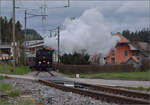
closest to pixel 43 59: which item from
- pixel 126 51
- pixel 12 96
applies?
pixel 126 51

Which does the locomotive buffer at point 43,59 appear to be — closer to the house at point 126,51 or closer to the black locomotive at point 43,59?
the black locomotive at point 43,59

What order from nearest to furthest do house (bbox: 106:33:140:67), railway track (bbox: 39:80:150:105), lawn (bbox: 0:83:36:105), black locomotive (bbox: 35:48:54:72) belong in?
railway track (bbox: 39:80:150:105)
lawn (bbox: 0:83:36:105)
house (bbox: 106:33:140:67)
black locomotive (bbox: 35:48:54:72)

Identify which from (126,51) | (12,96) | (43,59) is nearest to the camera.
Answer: (12,96)

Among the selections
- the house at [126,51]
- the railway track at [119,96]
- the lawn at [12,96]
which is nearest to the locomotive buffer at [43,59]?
the house at [126,51]

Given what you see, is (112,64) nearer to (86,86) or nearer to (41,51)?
(41,51)

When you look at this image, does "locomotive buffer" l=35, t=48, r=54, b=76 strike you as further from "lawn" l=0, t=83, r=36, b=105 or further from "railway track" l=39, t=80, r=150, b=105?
"lawn" l=0, t=83, r=36, b=105

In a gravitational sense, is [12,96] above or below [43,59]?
below

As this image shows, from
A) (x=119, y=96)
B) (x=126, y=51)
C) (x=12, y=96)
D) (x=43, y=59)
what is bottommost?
(x=12, y=96)

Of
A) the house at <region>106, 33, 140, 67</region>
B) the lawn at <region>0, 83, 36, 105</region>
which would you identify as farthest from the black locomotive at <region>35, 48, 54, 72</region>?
the lawn at <region>0, 83, 36, 105</region>

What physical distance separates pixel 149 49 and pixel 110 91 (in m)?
5.69

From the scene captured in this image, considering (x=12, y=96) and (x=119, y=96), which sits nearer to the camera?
(x=119, y=96)

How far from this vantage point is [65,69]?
29734 mm

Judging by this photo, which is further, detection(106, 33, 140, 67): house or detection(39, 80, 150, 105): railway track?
detection(106, 33, 140, 67): house

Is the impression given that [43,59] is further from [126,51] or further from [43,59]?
[126,51]
